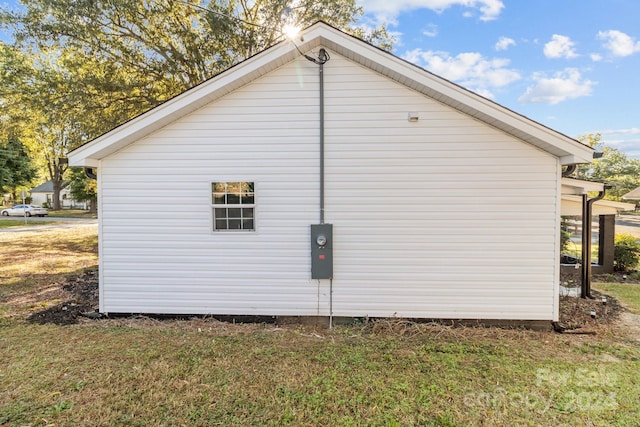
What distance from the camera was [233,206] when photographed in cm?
525

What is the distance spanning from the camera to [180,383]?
3451mm

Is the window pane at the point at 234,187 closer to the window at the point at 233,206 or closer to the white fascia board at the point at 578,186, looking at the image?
the window at the point at 233,206

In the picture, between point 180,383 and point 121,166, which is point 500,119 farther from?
point 121,166

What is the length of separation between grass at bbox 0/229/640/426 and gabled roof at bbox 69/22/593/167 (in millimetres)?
2875

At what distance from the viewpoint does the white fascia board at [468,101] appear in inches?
180

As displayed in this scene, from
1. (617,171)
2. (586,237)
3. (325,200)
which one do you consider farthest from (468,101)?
(617,171)

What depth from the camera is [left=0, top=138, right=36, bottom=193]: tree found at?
26203 mm

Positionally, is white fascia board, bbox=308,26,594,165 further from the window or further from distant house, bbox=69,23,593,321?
the window

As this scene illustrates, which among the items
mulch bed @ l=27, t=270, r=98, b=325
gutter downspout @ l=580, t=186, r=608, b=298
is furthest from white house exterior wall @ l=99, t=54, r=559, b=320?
gutter downspout @ l=580, t=186, r=608, b=298

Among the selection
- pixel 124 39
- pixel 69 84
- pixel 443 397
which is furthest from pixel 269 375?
pixel 124 39

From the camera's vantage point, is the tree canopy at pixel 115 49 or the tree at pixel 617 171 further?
the tree at pixel 617 171

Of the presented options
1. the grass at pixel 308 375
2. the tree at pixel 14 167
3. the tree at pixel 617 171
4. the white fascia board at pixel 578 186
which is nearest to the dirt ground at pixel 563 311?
the grass at pixel 308 375

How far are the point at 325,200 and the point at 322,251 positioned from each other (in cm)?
87

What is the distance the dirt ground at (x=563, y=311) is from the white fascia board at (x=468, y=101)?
9.41 feet
